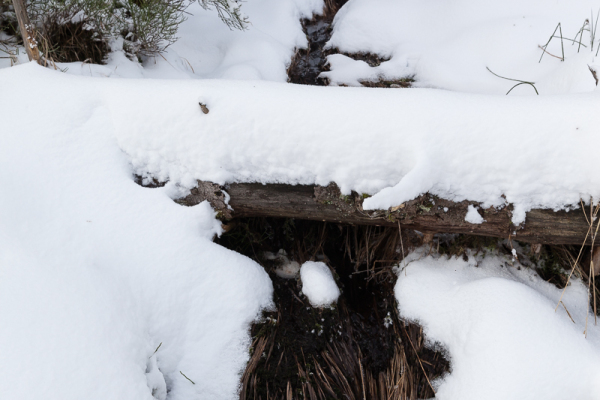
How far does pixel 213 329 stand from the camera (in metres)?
1.30

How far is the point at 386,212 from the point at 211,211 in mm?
717

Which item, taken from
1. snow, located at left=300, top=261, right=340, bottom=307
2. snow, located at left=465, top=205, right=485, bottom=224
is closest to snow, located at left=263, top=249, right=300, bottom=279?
snow, located at left=300, top=261, right=340, bottom=307

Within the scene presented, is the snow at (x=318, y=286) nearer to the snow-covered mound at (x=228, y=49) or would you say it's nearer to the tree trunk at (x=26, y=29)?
the snow-covered mound at (x=228, y=49)

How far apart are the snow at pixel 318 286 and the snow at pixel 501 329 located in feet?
1.02

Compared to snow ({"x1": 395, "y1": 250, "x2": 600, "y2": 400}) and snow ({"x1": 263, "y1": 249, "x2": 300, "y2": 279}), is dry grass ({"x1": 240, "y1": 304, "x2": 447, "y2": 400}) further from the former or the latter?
snow ({"x1": 263, "y1": 249, "x2": 300, "y2": 279})

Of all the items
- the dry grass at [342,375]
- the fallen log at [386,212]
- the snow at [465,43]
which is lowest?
the dry grass at [342,375]

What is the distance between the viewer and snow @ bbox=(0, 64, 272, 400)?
1046 millimetres

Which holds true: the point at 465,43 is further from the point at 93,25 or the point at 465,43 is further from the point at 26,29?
the point at 26,29

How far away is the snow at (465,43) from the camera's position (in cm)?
205

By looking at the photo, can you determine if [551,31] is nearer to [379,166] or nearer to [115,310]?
[379,166]

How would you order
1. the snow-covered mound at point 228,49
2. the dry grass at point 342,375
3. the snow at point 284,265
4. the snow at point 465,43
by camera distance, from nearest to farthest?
the dry grass at point 342,375
the snow at point 284,265
the snow at point 465,43
the snow-covered mound at point 228,49

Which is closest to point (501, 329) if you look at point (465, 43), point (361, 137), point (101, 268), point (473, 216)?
point (473, 216)

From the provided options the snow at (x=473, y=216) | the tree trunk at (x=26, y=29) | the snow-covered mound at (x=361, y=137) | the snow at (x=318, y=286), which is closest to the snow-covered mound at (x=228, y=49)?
the tree trunk at (x=26, y=29)

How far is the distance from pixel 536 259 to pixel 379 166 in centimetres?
100
